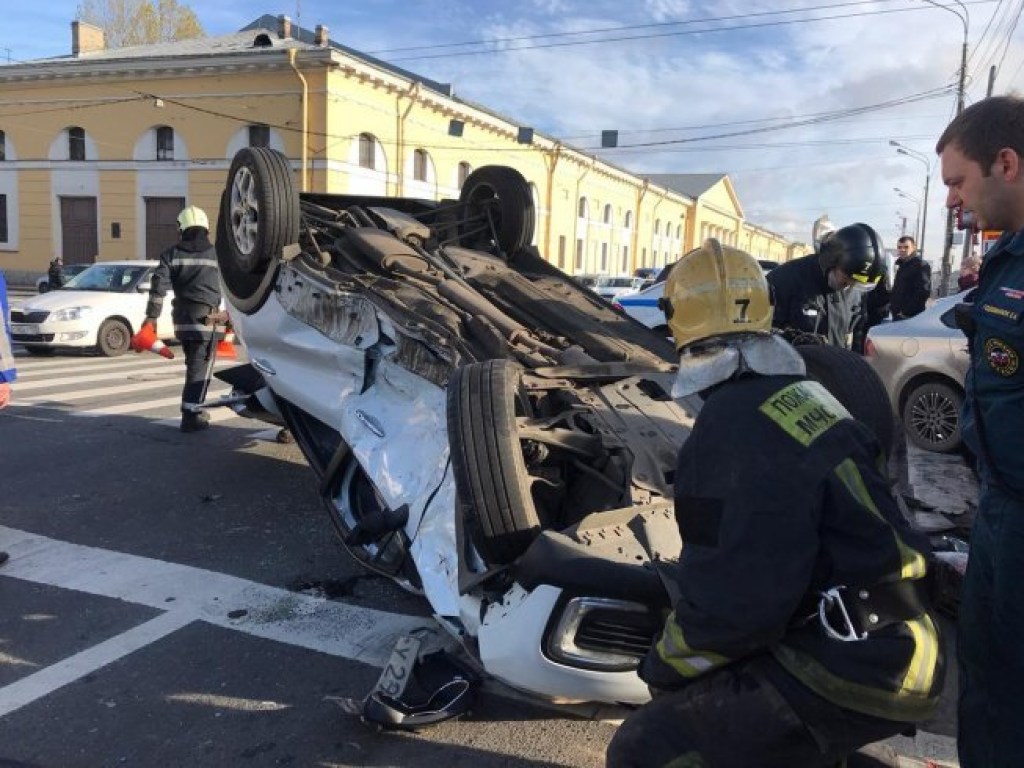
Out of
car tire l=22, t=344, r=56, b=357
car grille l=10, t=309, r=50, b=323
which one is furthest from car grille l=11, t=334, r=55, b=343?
car tire l=22, t=344, r=56, b=357

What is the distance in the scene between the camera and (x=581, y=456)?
3.13 metres

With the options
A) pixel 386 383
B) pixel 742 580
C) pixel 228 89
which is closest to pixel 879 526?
pixel 742 580

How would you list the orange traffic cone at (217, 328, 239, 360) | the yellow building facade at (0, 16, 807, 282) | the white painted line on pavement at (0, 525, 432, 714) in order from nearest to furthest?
1. the white painted line on pavement at (0, 525, 432, 714)
2. the orange traffic cone at (217, 328, 239, 360)
3. the yellow building facade at (0, 16, 807, 282)

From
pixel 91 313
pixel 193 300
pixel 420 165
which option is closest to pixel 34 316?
pixel 91 313

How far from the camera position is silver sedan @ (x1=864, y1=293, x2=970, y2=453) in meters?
7.06

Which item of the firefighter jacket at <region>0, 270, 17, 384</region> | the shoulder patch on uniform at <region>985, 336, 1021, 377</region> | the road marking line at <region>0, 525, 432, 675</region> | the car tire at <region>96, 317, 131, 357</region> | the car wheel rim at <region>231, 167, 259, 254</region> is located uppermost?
the car wheel rim at <region>231, 167, 259, 254</region>

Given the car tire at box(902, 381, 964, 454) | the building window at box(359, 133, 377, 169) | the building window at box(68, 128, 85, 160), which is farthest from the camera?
the building window at box(68, 128, 85, 160)

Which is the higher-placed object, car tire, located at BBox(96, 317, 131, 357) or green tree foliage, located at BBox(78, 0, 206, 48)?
green tree foliage, located at BBox(78, 0, 206, 48)

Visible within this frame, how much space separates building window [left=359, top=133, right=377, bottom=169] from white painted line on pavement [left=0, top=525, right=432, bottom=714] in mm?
25331

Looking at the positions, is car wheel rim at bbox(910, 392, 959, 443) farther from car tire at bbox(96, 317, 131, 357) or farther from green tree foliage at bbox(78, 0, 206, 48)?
green tree foliage at bbox(78, 0, 206, 48)

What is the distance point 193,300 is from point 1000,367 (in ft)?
21.4

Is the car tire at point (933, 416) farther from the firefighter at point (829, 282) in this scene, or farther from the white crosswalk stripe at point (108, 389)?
the white crosswalk stripe at point (108, 389)

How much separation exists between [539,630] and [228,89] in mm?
28570

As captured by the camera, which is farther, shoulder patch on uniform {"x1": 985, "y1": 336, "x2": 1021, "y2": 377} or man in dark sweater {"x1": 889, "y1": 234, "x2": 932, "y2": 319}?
man in dark sweater {"x1": 889, "y1": 234, "x2": 932, "y2": 319}
